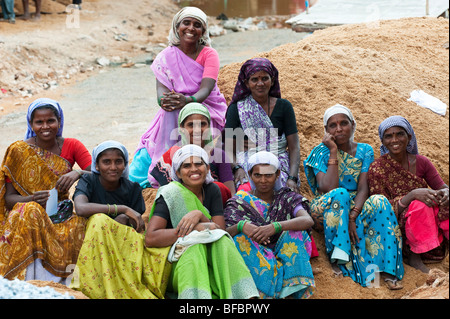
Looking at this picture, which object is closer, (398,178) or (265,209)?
(265,209)

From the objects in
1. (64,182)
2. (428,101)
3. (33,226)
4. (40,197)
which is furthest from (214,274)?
(428,101)

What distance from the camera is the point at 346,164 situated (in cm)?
465

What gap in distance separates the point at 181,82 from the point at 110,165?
1411mm

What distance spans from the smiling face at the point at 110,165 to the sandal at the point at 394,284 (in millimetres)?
1947

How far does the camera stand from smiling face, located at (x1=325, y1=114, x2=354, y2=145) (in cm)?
461

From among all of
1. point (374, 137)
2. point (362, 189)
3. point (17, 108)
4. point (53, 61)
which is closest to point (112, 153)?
point (362, 189)

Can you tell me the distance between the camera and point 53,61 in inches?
476

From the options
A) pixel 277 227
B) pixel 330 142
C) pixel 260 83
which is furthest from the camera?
pixel 260 83

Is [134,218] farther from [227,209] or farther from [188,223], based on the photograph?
[227,209]

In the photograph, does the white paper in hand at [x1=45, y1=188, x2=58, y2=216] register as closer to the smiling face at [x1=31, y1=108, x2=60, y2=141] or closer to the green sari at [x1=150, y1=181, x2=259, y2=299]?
the smiling face at [x1=31, y1=108, x2=60, y2=141]

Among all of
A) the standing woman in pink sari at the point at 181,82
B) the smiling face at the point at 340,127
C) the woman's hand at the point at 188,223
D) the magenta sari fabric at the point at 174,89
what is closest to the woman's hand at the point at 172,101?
the standing woman in pink sari at the point at 181,82

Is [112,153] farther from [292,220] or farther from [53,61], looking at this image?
[53,61]

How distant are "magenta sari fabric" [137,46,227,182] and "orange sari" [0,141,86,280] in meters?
1.00

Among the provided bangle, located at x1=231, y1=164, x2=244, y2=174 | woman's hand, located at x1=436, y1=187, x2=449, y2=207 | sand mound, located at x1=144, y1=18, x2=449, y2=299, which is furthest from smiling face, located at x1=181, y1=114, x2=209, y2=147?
woman's hand, located at x1=436, y1=187, x2=449, y2=207
